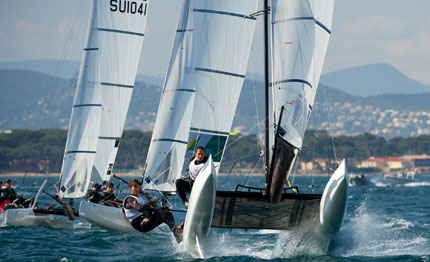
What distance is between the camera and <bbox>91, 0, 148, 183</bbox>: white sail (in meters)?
22.8

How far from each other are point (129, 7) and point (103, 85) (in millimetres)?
2606

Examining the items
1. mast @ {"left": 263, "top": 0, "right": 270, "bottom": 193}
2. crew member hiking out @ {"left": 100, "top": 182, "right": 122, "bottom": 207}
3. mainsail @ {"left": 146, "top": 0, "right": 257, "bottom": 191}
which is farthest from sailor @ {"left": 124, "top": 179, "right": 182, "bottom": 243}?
crew member hiking out @ {"left": 100, "top": 182, "right": 122, "bottom": 207}

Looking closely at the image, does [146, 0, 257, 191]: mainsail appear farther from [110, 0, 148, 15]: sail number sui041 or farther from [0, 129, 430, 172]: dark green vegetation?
[0, 129, 430, 172]: dark green vegetation

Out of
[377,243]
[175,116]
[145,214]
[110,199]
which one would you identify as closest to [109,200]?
[110,199]

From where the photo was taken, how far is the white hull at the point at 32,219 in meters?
19.2

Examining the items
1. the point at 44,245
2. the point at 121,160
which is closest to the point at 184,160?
the point at 44,245

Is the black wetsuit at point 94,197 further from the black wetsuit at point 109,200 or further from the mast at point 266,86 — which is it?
the mast at point 266,86

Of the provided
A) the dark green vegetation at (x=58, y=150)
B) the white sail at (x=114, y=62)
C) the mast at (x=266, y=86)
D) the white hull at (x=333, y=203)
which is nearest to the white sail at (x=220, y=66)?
the mast at (x=266, y=86)

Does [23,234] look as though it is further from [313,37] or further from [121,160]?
[121,160]

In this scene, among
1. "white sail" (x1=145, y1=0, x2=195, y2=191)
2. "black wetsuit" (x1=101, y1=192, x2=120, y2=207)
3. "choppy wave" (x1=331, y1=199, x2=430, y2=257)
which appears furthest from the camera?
"black wetsuit" (x1=101, y1=192, x2=120, y2=207)

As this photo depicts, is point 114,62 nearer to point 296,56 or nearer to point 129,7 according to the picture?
point 129,7

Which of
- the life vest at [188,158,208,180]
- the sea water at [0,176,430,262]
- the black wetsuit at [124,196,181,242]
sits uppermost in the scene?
the life vest at [188,158,208,180]

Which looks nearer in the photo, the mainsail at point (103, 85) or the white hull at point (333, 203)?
the white hull at point (333, 203)

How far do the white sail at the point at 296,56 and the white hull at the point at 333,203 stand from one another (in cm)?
205
